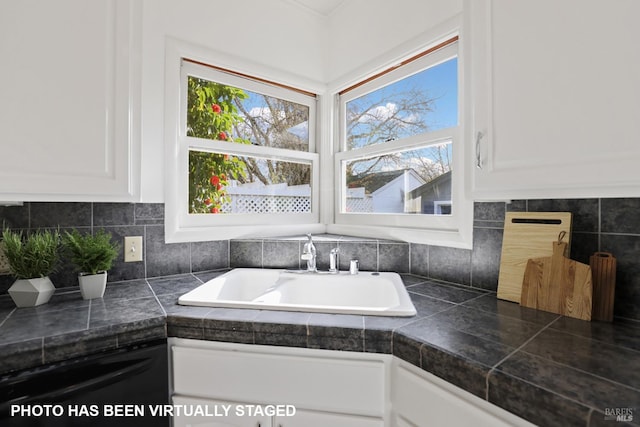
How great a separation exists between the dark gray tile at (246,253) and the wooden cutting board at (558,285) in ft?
4.09

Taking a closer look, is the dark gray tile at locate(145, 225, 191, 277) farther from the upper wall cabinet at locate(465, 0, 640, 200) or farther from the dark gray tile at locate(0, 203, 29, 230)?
the upper wall cabinet at locate(465, 0, 640, 200)

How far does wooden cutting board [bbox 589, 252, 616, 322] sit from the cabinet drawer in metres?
0.71

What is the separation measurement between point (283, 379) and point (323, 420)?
168mm

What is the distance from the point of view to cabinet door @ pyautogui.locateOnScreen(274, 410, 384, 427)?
88 cm

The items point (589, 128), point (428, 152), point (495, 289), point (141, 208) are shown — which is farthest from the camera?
point (428, 152)

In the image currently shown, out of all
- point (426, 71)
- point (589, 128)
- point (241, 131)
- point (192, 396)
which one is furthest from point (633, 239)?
point (241, 131)

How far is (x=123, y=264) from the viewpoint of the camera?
1.42 m

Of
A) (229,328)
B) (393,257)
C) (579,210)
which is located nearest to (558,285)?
(579,210)

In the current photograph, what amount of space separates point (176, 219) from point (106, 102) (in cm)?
63

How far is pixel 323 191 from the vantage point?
6.95 feet

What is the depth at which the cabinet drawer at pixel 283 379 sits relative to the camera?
2.90 feet

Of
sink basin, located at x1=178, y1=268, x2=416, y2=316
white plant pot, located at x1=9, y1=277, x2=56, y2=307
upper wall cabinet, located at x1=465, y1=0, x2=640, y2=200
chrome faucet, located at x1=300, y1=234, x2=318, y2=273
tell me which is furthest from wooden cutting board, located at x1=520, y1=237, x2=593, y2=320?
white plant pot, located at x1=9, y1=277, x2=56, y2=307

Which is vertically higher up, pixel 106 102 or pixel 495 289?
pixel 106 102

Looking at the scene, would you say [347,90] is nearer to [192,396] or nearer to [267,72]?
[267,72]
